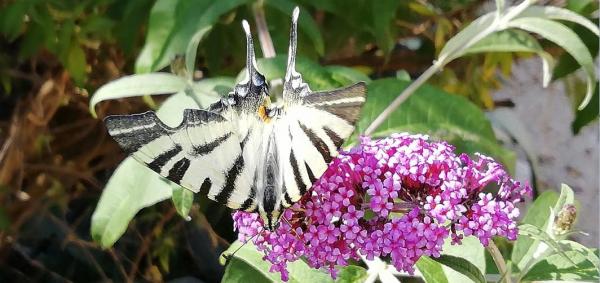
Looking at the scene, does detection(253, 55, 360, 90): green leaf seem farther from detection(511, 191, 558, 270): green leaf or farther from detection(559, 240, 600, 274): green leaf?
detection(559, 240, 600, 274): green leaf

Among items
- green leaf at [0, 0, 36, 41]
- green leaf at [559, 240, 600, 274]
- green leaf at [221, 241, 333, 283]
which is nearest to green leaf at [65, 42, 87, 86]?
green leaf at [0, 0, 36, 41]

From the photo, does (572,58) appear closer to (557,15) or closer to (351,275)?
(557,15)

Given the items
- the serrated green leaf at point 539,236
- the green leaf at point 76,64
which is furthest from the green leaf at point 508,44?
the green leaf at point 76,64

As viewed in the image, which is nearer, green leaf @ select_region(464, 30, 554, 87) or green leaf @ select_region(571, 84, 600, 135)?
green leaf @ select_region(464, 30, 554, 87)

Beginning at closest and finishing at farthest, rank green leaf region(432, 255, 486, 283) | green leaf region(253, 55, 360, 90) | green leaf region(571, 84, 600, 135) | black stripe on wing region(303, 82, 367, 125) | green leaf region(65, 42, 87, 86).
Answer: black stripe on wing region(303, 82, 367, 125)
green leaf region(432, 255, 486, 283)
green leaf region(253, 55, 360, 90)
green leaf region(571, 84, 600, 135)
green leaf region(65, 42, 87, 86)

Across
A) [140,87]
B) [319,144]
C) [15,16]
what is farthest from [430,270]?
[15,16]
